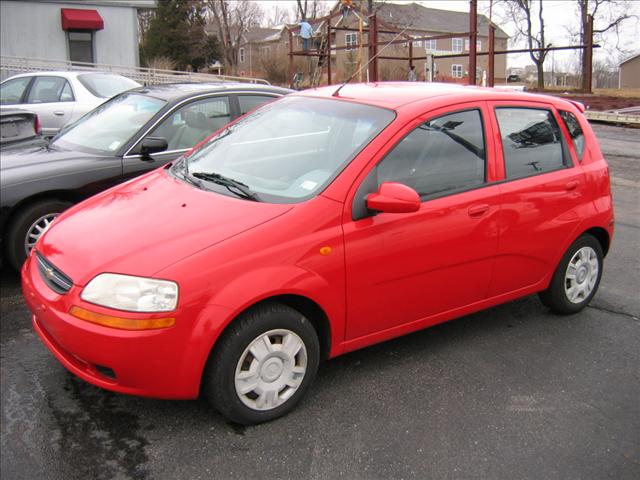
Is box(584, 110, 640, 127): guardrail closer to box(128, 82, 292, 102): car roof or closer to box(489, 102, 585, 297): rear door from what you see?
box(128, 82, 292, 102): car roof

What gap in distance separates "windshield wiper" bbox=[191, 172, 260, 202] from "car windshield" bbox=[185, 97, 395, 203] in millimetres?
17

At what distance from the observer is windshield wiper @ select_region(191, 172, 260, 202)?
3.44 metres

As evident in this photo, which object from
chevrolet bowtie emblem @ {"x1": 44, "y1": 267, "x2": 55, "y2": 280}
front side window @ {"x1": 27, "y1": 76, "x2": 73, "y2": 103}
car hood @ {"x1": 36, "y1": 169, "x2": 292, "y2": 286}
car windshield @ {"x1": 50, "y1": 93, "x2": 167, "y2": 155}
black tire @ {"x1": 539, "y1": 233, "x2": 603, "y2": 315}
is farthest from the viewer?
front side window @ {"x1": 27, "y1": 76, "x2": 73, "y2": 103}

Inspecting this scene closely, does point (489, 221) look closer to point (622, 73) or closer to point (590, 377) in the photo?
point (590, 377)

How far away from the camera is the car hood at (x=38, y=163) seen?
5.22m

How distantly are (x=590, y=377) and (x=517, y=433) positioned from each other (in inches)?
33.8

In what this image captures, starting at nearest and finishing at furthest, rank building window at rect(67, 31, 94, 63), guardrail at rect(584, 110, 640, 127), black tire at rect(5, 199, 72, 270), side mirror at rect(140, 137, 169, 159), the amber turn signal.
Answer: the amber turn signal < black tire at rect(5, 199, 72, 270) < side mirror at rect(140, 137, 169, 159) < guardrail at rect(584, 110, 640, 127) < building window at rect(67, 31, 94, 63)

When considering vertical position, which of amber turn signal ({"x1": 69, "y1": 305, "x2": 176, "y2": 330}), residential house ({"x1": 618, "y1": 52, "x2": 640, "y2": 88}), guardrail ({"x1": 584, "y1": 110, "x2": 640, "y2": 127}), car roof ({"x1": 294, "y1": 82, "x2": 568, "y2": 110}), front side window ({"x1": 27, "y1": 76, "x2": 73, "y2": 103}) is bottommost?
amber turn signal ({"x1": 69, "y1": 305, "x2": 176, "y2": 330})

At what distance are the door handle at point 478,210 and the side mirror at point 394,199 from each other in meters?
0.58

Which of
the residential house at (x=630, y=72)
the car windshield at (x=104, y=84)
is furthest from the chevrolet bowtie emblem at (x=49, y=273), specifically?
the residential house at (x=630, y=72)

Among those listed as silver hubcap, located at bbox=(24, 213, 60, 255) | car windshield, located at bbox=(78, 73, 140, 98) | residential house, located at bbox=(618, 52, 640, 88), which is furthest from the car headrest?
residential house, located at bbox=(618, 52, 640, 88)

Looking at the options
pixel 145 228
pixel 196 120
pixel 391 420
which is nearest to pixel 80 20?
pixel 196 120

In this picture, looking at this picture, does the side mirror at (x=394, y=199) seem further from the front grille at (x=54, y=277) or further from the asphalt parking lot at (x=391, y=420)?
the front grille at (x=54, y=277)

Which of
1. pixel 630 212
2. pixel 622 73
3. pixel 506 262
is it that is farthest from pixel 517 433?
pixel 622 73
